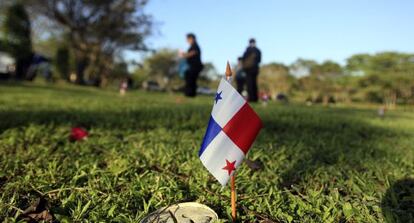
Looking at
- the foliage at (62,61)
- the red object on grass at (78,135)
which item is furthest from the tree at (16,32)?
the red object on grass at (78,135)

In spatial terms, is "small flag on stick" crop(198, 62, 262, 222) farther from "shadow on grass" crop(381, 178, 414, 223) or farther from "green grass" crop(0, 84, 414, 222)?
"shadow on grass" crop(381, 178, 414, 223)

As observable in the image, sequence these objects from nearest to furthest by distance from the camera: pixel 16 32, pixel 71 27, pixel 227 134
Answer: pixel 227 134
pixel 16 32
pixel 71 27

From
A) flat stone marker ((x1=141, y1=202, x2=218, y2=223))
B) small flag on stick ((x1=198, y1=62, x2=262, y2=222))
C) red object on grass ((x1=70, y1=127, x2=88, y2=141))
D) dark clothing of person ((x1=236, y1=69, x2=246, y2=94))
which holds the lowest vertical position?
flat stone marker ((x1=141, y1=202, x2=218, y2=223))

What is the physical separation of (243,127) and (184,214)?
0.62 m

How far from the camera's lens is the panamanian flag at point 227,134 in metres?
1.81

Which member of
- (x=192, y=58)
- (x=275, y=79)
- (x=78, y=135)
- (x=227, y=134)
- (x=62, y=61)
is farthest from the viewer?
(x=275, y=79)

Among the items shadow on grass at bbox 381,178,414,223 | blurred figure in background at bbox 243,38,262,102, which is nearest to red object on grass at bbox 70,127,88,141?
shadow on grass at bbox 381,178,414,223

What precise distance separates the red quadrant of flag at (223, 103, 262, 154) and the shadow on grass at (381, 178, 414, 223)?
39.9 inches

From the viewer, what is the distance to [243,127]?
1823 mm

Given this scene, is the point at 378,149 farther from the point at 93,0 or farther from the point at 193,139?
the point at 93,0

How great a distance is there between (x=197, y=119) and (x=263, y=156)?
7.21 ft

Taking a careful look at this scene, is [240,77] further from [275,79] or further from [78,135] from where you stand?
[275,79]

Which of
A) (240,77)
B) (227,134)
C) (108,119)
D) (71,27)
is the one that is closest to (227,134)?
(227,134)

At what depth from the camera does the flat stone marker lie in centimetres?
195
